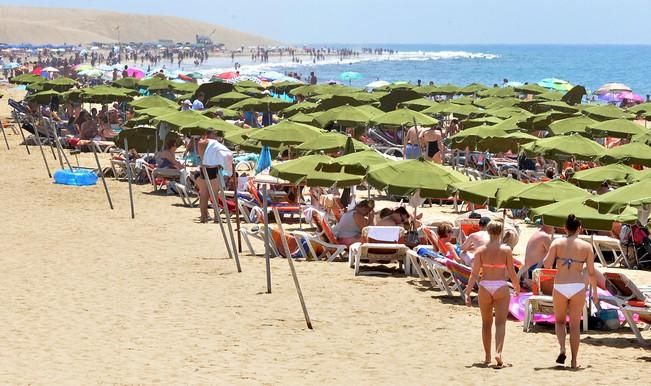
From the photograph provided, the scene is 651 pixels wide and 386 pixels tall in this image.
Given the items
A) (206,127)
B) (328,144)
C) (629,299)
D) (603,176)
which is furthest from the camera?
(206,127)

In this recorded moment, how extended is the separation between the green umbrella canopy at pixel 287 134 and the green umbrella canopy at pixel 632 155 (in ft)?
15.0

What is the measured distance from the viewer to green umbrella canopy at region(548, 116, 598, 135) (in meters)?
21.9

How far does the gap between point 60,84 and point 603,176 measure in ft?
82.4

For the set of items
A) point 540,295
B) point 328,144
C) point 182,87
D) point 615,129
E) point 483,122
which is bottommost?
point 182,87

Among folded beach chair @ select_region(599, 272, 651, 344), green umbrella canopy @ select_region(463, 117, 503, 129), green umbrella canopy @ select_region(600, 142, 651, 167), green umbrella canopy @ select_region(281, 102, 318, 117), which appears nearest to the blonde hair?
folded beach chair @ select_region(599, 272, 651, 344)

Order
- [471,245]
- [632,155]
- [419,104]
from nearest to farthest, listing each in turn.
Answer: [471,245], [632,155], [419,104]

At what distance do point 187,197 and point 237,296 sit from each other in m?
7.44

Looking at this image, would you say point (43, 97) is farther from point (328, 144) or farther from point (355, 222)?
point (355, 222)

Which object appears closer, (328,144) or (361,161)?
(361,161)

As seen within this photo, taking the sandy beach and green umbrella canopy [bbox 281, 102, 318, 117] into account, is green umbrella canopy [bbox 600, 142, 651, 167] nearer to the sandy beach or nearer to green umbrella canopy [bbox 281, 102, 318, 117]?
the sandy beach

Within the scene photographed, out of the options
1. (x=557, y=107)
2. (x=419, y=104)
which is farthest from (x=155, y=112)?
(x=557, y=107)

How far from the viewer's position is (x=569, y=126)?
72.7 ft

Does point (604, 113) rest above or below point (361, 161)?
below

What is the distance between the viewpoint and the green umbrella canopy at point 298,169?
559 inches
